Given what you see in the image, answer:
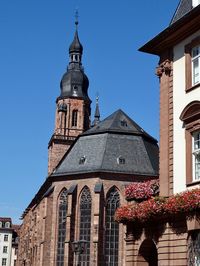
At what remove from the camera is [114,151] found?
5488 cm

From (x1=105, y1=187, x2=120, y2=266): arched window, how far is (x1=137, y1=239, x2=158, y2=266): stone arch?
29.4 meters

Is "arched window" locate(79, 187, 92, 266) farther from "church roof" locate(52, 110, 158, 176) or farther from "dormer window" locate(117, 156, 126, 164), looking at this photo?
"dormer window" locate(117, 156, 126, 164)

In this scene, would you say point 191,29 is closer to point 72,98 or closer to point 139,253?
point 139,253

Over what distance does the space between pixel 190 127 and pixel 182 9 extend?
5.48 meters

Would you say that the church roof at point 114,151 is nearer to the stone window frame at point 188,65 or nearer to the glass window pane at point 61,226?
the glass window pane at point 61,226

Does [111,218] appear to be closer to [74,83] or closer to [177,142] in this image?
[177,142]

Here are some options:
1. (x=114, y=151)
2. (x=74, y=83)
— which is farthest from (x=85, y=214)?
(x=74, y=83)

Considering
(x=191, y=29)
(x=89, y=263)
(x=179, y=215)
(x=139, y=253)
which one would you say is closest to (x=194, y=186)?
(x=179, y=215)

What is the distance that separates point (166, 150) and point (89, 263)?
104 feet

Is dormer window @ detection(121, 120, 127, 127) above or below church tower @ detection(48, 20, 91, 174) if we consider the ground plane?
below

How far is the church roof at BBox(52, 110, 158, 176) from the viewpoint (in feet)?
173

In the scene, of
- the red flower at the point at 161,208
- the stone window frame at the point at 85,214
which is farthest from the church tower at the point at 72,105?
the red flower at the point at 161,208

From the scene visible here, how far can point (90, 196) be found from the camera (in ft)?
167

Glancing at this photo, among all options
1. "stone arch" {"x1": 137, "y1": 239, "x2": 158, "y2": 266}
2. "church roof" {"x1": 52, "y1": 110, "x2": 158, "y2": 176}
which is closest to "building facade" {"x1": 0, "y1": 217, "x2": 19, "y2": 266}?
"church roof" {"x1": 52, "y1": 110, "x2": 158, "y2": 176}
